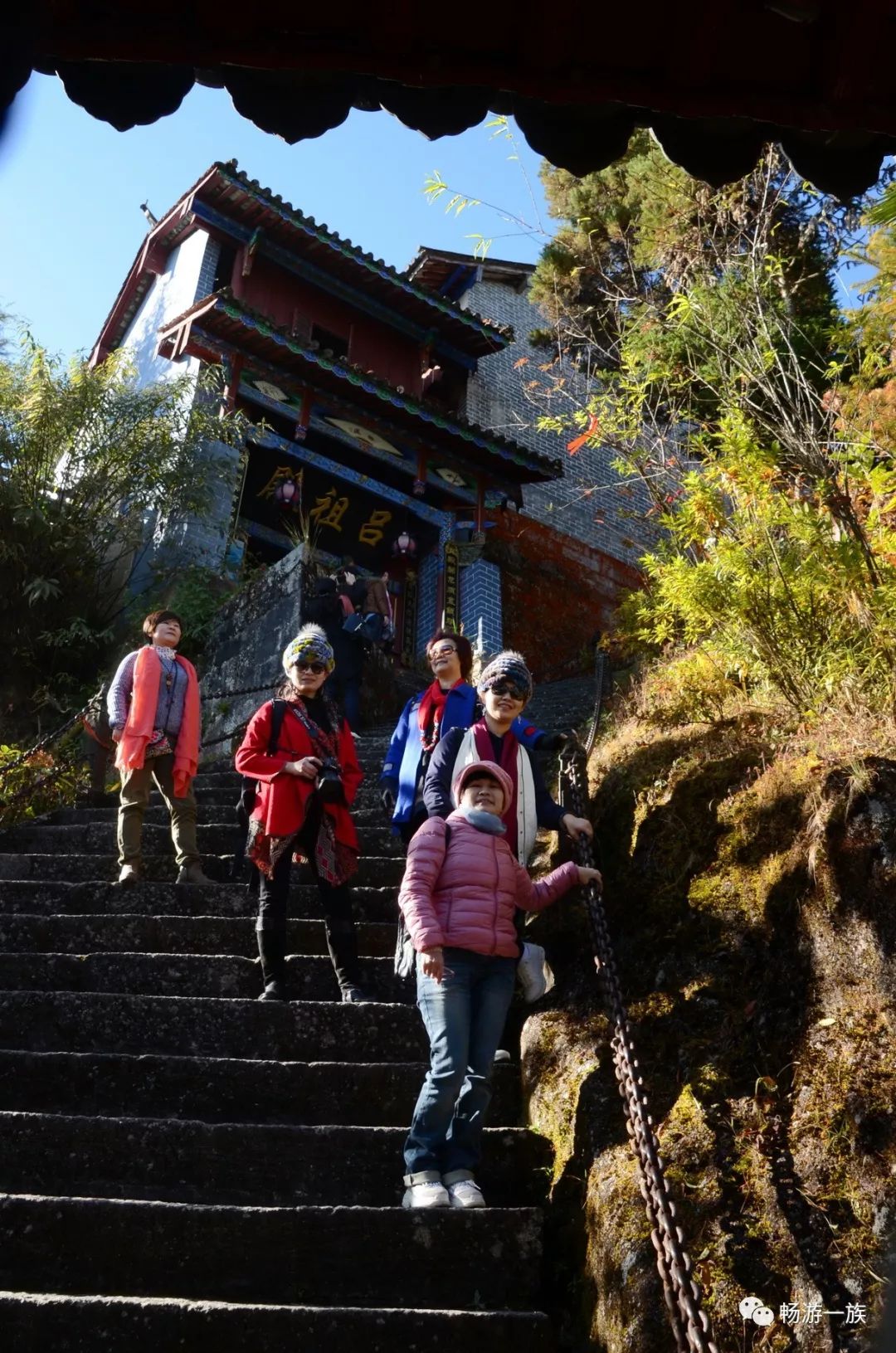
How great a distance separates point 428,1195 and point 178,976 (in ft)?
7.35

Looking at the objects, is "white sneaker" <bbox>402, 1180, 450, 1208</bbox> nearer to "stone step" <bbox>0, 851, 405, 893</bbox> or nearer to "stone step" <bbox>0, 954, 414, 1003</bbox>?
"stone step" <bbox>0, 954, 414, 1003</bbox>

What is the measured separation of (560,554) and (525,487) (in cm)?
165

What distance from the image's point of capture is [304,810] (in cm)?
628

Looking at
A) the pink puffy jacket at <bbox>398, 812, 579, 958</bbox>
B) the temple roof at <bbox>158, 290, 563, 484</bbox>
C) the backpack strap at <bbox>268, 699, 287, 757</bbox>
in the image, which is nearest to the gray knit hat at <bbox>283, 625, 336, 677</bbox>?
the backpack strap at <bbox>268, 699, 287, 757</bbox>

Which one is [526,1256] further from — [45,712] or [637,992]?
[45,712]

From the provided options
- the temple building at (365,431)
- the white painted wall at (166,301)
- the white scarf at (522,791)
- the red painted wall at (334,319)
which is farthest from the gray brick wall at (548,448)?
the white scarf at (522,791)

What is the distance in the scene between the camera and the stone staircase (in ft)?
12.5

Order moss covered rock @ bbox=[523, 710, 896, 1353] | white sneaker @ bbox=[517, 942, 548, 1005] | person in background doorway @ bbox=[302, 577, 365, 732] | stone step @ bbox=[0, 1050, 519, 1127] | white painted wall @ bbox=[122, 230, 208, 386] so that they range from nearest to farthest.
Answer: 1. moss covered rock @ bbox=[523, 710, 896, 1353]
2. white sneaker @ bbox=[517, 942, 548, 1005]
3. stone step @ bbox=[0, 1050, 519, 1127]
4. person in background doorway @ bbox=[302, 577, 365, 732]
5. white painted wall @ bbox=[122, 230, 208, 386]

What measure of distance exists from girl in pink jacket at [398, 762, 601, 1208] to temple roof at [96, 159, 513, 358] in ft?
52.4

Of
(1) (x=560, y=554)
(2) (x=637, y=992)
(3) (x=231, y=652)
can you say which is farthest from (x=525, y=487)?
(2) (x=637, y=992)

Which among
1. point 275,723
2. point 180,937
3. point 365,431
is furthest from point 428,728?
point 365,431

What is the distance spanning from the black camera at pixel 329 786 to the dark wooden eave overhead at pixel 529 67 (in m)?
3.82

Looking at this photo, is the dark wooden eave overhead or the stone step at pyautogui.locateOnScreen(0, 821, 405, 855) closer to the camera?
the dark wooden eave overhead

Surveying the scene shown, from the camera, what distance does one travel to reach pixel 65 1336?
3727mm
